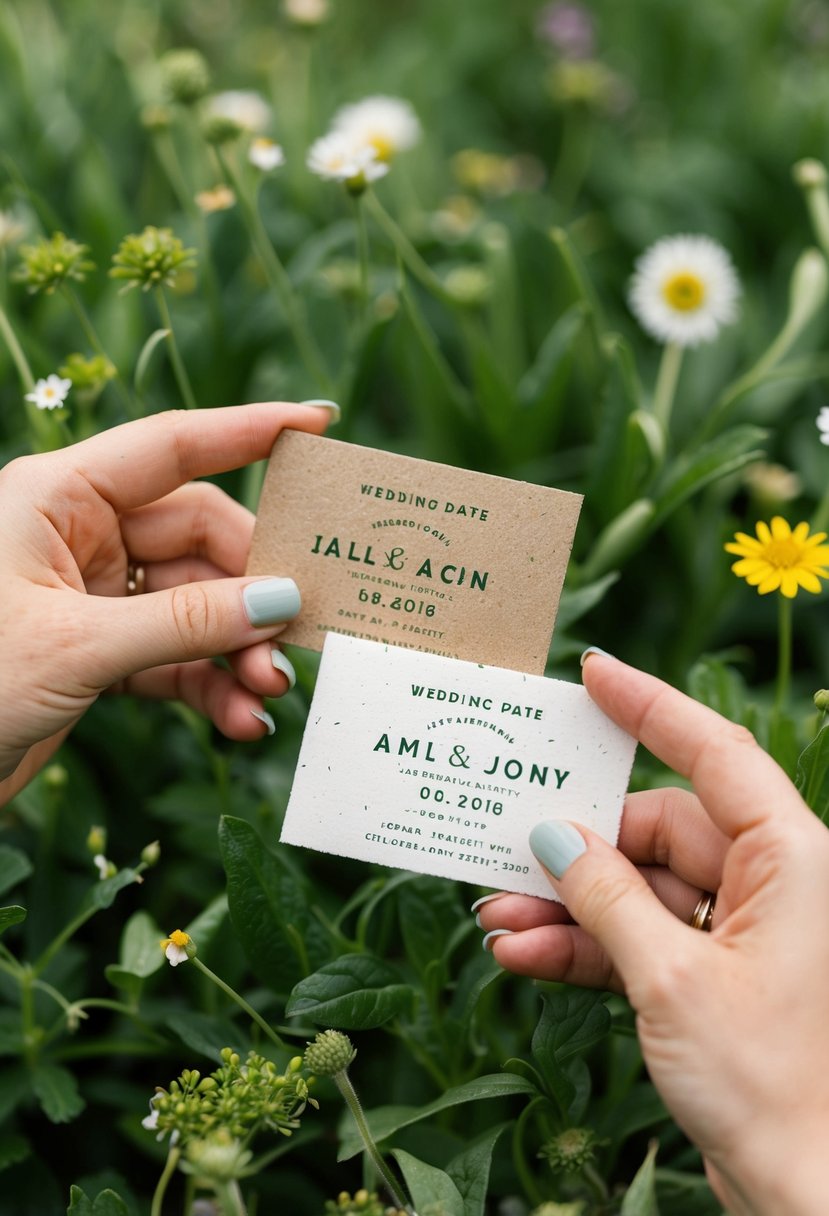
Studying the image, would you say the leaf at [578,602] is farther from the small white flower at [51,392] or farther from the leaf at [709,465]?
the small white flower at [51,392]

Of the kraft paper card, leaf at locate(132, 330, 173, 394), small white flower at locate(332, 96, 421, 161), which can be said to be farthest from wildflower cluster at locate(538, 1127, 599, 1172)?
small white flower at locate(332, 96, 421, 161)

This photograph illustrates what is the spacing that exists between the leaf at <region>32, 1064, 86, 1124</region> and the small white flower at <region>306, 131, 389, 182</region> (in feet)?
2.93

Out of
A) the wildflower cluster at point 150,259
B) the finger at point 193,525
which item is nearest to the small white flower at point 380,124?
the wildflower cluster at point 150,259

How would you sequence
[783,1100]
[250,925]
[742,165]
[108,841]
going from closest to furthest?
[783,1100]
[250,925]
[108,841]
[742,165]

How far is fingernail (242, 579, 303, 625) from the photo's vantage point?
847mm

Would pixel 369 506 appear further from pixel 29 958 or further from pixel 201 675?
pixel 29 958

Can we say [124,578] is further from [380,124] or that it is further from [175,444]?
[380,124]

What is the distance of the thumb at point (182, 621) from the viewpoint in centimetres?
80

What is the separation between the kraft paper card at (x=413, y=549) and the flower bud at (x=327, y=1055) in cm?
31

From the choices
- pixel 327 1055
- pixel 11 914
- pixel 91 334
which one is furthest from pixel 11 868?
pixel 91 334

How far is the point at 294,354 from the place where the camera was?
1418 millimetres

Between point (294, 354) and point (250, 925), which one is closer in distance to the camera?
point (250, 925)

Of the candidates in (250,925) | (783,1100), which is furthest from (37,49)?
(783,1100)

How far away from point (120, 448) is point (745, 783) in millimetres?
560
